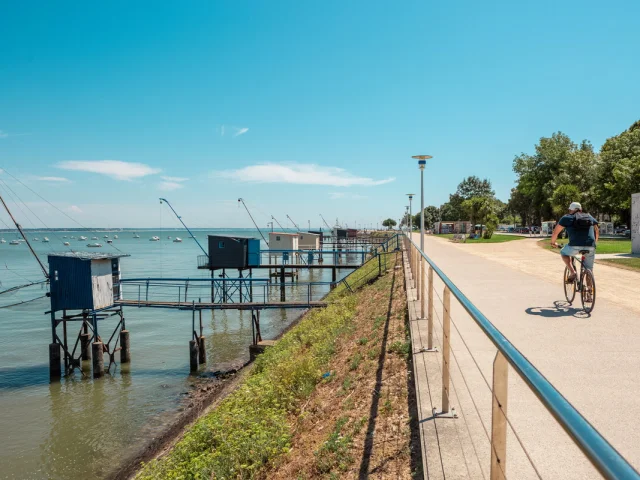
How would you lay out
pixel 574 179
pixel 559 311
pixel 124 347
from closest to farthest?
pixel 559 311 → pixel 124 347 → pixel 574 179

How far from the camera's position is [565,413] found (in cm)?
147

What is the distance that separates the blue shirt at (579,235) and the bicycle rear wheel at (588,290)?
22.0 inches

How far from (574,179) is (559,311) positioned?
5473 centimetres

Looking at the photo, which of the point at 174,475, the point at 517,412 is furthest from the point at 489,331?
the point at 174,475

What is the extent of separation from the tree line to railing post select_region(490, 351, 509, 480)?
40945mm

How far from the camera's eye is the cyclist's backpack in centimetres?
871

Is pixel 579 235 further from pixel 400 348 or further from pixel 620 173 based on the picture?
pixel 620 173

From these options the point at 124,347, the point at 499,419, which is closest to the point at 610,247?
the point at 124,347

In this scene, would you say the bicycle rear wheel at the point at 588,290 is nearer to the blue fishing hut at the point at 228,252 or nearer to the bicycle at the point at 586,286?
the bicycle at the point at 586,286

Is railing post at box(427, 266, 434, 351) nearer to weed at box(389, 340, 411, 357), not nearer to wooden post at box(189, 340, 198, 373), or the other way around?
weed at box(389, 340, 411, 357)

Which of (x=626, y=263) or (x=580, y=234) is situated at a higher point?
(x=580, y=234)

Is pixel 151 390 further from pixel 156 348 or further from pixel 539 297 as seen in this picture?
pixel 539 297

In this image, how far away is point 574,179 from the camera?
2207 inches

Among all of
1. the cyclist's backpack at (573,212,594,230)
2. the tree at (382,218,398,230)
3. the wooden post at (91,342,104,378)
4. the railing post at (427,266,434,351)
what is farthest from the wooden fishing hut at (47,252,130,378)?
the tree at (382,218,398,230)
